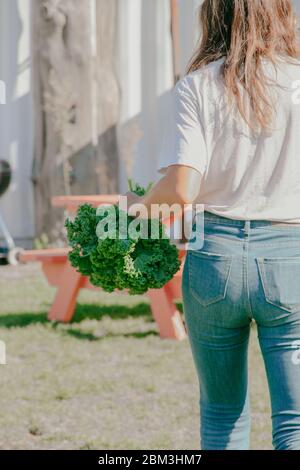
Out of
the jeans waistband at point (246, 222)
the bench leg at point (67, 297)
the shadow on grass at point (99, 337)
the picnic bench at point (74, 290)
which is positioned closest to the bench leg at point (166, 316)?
the picnic bench at point (74, 290)

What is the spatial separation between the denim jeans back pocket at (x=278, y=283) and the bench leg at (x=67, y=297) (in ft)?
12.0

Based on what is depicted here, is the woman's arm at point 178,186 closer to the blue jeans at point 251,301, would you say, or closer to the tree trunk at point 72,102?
the blue jeans at point 251,301

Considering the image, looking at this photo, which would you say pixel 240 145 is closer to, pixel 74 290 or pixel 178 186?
pixel 178 186

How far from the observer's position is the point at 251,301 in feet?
7.30

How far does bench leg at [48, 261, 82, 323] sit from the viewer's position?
19.1ft

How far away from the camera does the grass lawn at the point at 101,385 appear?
12.3ft

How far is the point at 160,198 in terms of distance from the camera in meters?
Result: 2.25

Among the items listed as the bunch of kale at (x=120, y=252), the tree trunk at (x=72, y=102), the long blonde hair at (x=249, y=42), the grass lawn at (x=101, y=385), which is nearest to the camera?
the long blonde hair at (x=249, y=42)

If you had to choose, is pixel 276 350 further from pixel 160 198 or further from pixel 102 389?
pixel 102 389

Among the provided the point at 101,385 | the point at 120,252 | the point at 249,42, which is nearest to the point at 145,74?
the point at 101,385

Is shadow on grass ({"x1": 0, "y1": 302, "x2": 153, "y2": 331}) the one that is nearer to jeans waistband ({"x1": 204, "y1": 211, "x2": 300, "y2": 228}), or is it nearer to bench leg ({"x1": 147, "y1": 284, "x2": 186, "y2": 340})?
bench leg ({"x1": 147, "y1": 284, "x2": 186, "y2": 340})

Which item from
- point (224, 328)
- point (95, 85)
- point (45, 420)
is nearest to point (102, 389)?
point (45, 420)

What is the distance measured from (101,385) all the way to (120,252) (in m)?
2.15

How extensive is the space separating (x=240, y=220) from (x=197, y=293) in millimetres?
222
